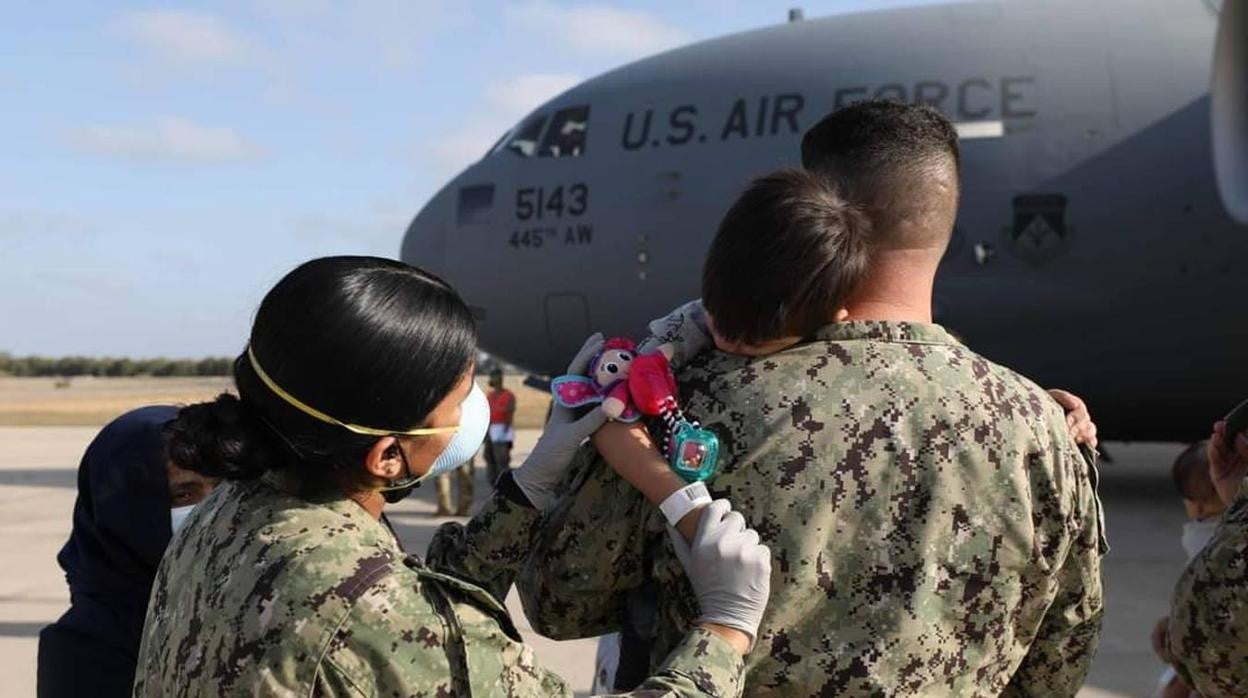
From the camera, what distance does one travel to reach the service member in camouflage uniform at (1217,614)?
7.47 feet

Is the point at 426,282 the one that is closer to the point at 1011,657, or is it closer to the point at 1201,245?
the point at 1011,657

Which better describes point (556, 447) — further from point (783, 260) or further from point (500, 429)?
point (500, 429)

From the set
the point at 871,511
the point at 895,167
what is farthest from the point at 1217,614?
the point at 895,167

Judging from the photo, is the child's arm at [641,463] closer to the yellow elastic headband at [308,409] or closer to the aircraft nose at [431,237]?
the yellow elastic headband at [308,409]

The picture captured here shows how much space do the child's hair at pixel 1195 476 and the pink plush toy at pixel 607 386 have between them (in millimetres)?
3204

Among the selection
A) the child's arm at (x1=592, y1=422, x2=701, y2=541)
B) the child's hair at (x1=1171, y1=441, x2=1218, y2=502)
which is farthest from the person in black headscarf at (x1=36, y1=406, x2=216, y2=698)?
the child's hair at (x1=1171, y1=441, x2=1218, y2=502)

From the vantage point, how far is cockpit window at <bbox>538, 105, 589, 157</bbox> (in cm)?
1184

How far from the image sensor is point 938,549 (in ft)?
6.82

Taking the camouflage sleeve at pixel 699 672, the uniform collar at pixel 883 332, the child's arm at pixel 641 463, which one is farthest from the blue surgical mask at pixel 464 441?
the uniform collar at pixel 883 332

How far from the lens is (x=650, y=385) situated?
205cm

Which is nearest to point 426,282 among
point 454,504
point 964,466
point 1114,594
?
point 964,466

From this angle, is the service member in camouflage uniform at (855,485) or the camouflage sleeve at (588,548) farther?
the camouflage sleeve at (588,548)

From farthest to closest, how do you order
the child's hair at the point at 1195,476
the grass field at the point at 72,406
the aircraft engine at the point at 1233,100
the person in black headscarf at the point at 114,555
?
the grass field at the point at 72,406, the aircraft engine at the point at 1233,100, the child's hair at the point at 1195,476, the person in black headscarf at the point at 114,555

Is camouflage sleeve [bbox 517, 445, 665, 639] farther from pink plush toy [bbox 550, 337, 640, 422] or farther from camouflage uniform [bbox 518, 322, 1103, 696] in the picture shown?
pink plush toy [bbox 550, 337, 640, 422]
